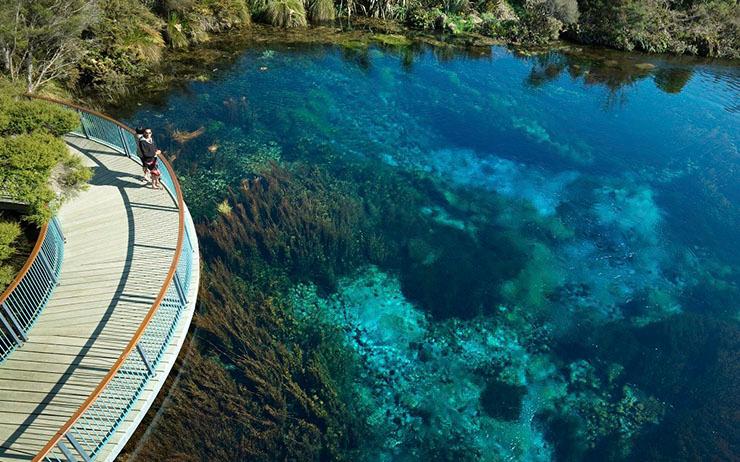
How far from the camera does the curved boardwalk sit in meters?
8.91

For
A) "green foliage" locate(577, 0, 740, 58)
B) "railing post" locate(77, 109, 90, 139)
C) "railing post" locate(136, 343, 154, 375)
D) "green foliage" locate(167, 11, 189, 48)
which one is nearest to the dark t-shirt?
"railing post" locate(77, 109, 90, 139)

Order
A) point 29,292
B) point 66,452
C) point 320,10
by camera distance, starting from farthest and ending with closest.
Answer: point 320,10, point 29,292, point 66,452

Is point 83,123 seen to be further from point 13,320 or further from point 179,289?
point 179,289

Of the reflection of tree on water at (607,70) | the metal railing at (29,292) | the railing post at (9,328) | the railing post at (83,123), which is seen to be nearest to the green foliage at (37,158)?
the metal railing at (29,292)

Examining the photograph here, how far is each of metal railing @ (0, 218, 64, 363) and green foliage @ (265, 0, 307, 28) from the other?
24.8 metres

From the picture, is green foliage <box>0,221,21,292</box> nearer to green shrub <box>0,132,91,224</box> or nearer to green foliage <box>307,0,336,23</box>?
green shrub <box>0,132,91,224</box>

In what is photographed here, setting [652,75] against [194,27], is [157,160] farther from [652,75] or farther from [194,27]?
[652,75]

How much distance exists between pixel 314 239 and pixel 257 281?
8.66ft

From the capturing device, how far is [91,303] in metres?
10.8

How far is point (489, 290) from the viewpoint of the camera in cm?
1511

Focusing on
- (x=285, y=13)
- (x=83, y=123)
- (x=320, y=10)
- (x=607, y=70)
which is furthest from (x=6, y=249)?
(x=607, y=70)

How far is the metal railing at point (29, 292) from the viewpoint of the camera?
9.70 m

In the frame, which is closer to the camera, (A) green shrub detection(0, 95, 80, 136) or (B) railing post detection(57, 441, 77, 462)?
(B) railing post detection(57, 441, 77, 462)

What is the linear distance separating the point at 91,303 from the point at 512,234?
46.1ft
